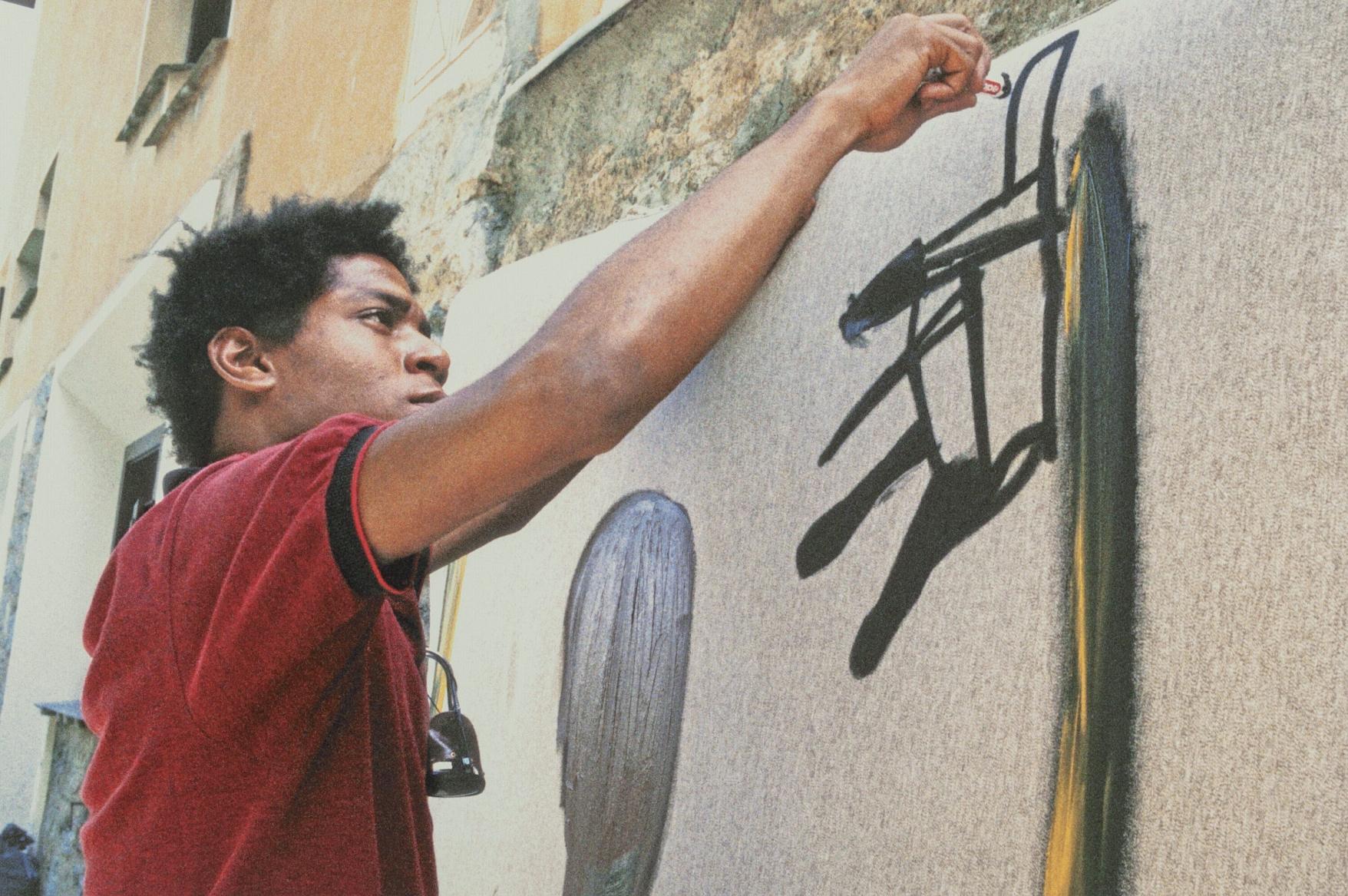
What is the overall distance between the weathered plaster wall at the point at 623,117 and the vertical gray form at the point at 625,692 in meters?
0.56

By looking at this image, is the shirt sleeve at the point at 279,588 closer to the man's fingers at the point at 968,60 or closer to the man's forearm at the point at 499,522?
the man's forearm at the point at 499,522

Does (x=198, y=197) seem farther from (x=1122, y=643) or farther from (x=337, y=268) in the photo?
(x=1122, y=643)

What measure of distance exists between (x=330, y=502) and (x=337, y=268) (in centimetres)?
69

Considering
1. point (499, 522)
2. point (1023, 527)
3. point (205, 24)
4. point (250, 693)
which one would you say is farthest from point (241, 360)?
point (205, 24)

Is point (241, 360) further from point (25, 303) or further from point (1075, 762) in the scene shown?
point (25, 303)

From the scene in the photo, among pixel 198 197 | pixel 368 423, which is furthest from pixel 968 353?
pixel 198 197

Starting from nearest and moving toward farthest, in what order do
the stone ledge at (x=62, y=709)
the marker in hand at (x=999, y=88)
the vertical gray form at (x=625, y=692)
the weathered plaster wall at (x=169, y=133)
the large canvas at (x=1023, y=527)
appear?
the large canvas at (x=1023, y=527) < the marker in hand at (x=999, y=88) < the vertical gray form at (x=625, y=692) < the weathered plaster wall at (x=169, y=133) < the stone ledge at (x=62, y=709)

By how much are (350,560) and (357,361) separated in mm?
510

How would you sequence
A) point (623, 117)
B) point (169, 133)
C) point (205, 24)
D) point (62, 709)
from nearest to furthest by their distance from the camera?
point (623, 117) < point (62, 709) < point (169, 133) < point (205, 24)

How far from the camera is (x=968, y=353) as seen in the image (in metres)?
1.06

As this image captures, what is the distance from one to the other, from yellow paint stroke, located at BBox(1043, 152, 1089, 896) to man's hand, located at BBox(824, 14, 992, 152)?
41 cm

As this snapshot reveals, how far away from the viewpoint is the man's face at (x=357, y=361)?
57.7 inches

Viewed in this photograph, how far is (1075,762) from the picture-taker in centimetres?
88

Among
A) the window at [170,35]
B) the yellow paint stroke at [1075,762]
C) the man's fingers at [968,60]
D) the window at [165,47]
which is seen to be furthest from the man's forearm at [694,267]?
the window at [170,35]
